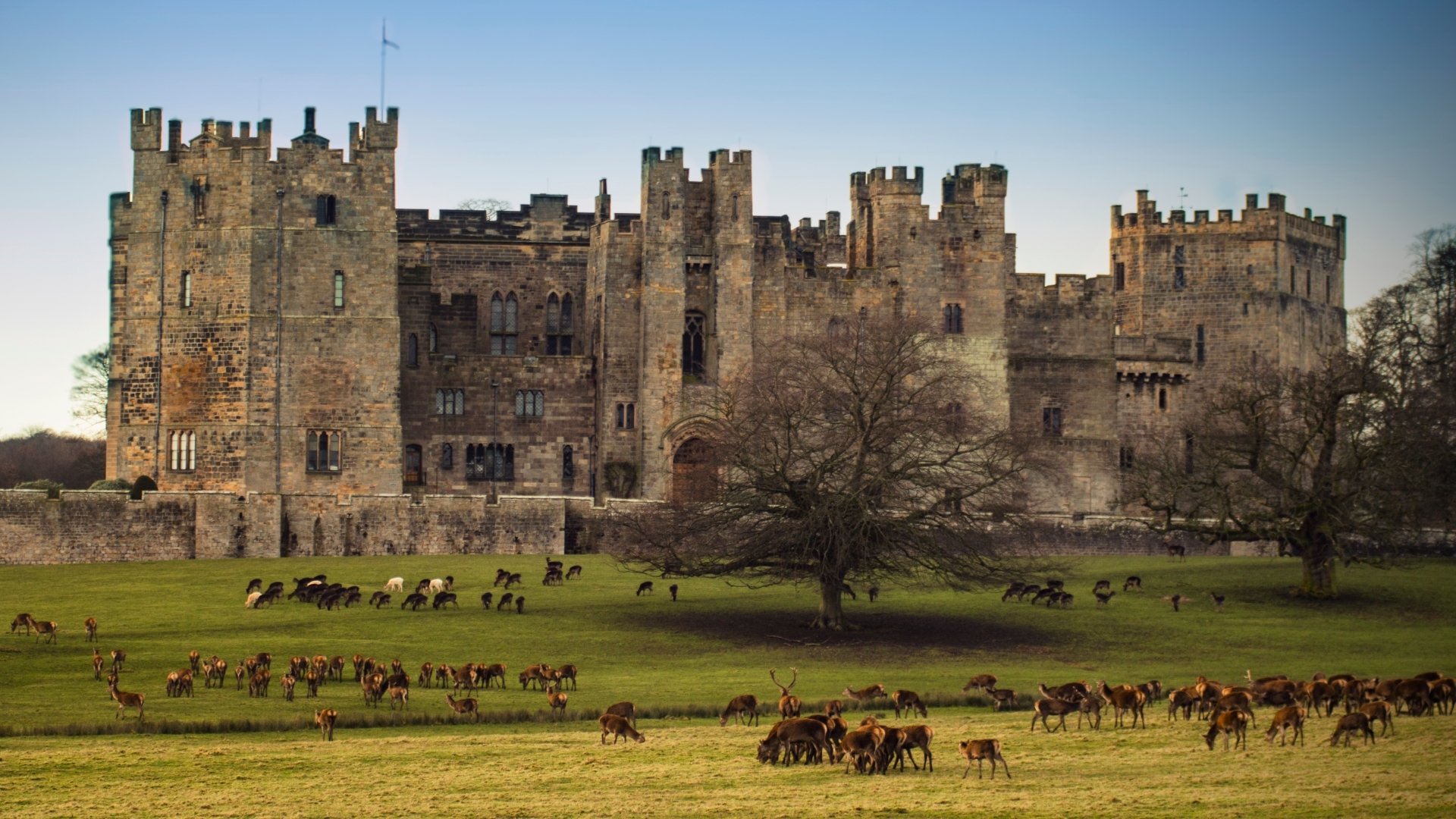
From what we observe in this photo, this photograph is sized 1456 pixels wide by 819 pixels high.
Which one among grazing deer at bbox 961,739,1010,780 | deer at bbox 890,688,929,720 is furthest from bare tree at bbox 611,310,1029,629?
grazing deer at bbox 961,739,1010,780

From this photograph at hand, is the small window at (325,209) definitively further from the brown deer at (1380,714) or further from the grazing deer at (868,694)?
the brown deer at (1380,714)

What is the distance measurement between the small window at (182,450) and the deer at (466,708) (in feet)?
117

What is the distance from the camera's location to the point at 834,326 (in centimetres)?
7694

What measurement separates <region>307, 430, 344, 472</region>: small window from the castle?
0.08 m

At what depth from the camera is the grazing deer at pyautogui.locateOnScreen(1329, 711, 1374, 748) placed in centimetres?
3278

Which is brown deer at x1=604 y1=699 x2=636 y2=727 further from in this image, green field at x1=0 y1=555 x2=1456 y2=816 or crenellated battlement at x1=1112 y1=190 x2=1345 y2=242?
crenellated battlement at x1=1112 y1=190 x2=1345 y2=242

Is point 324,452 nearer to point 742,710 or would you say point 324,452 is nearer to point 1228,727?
point 742,710

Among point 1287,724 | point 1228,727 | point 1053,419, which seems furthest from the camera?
point 1053,419

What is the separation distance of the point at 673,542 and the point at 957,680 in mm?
10559

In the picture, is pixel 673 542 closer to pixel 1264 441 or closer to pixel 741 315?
pixel 1264 441

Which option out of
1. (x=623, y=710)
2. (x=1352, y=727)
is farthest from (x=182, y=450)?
(x=1352, y=727)

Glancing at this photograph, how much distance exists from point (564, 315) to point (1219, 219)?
28.4 metres

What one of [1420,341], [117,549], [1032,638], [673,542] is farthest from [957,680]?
[1420,341]

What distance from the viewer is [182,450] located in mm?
70875
